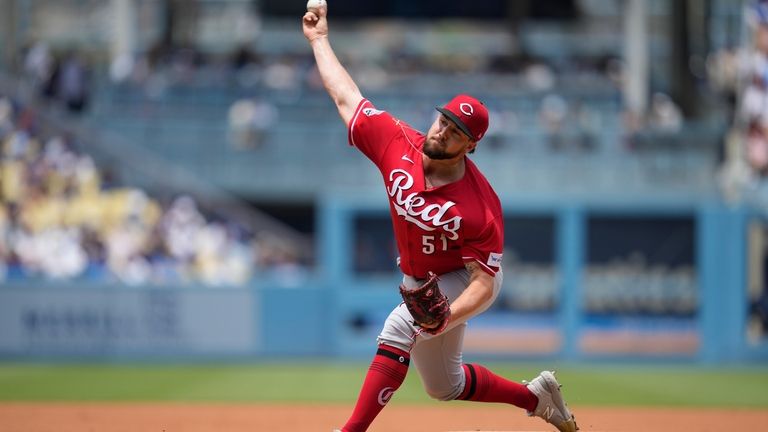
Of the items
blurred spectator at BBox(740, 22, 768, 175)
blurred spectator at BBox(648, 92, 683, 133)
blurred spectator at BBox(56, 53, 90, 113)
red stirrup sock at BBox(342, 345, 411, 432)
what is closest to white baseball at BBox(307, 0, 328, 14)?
red stirrup sock at BBox(342, 345, 411, 432)

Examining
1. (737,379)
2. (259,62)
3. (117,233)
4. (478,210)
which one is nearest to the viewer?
(478,210)

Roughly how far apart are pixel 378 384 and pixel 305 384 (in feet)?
21.1

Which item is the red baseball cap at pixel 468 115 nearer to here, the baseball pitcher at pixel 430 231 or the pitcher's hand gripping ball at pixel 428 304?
the baseball pitcher at pixel 430 231

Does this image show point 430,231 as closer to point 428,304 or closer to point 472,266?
point 472,266

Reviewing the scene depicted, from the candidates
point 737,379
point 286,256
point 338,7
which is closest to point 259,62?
point 338,7

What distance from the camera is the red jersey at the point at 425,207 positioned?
560 centimetres

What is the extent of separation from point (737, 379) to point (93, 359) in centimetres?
815

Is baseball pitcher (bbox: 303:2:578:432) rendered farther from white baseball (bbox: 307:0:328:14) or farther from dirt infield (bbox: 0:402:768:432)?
dirt infield (bbox: 0:402:768:432)

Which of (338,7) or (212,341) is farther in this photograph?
(338,7)

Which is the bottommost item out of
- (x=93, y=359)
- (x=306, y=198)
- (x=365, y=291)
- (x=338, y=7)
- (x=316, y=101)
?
(x=93, y=359)

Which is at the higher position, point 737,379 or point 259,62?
point 259,62

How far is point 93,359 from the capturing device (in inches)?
576

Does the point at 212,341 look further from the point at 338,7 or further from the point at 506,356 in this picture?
the point at 338,7

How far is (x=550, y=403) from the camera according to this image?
6.60m
